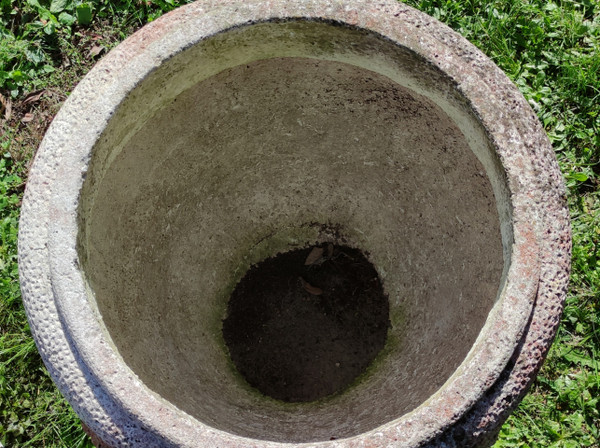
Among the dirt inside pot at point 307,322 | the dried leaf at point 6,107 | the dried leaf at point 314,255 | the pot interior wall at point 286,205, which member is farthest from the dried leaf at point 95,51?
the dried leaf at point 314,255

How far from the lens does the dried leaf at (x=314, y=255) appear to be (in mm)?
3209

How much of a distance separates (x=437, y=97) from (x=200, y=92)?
85 centimetres

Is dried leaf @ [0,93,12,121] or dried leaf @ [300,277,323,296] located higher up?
dried leaf @ [0,93,12,121]

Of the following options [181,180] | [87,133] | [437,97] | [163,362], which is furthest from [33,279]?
[437,97]

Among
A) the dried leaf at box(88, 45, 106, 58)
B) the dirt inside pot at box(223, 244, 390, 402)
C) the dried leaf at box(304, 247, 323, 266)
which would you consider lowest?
the dirt inside pot at box(223, 244, 390, 402)

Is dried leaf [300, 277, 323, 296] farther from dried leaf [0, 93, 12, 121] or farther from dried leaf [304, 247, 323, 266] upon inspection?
dried leaf [0, 93, 12, 121]

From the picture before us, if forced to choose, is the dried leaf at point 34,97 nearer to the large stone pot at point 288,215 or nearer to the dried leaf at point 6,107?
the dried leaf at point 6,107

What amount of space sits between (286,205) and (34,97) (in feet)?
4.91

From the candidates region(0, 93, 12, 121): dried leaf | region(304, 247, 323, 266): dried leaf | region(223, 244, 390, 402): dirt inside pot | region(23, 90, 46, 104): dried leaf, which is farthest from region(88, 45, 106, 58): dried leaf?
region(304, 247, 323, 266): dried leaf

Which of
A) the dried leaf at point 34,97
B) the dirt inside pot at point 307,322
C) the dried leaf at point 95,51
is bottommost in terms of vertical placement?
the dirt inside pot at point 307,322

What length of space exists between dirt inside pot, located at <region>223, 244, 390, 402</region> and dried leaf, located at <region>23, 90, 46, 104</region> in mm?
1481

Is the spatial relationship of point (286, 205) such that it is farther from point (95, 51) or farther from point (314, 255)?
point (95, 51)

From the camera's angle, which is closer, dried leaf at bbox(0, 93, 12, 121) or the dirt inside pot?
the dirt inside pot

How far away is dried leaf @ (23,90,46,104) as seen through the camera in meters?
3.52
